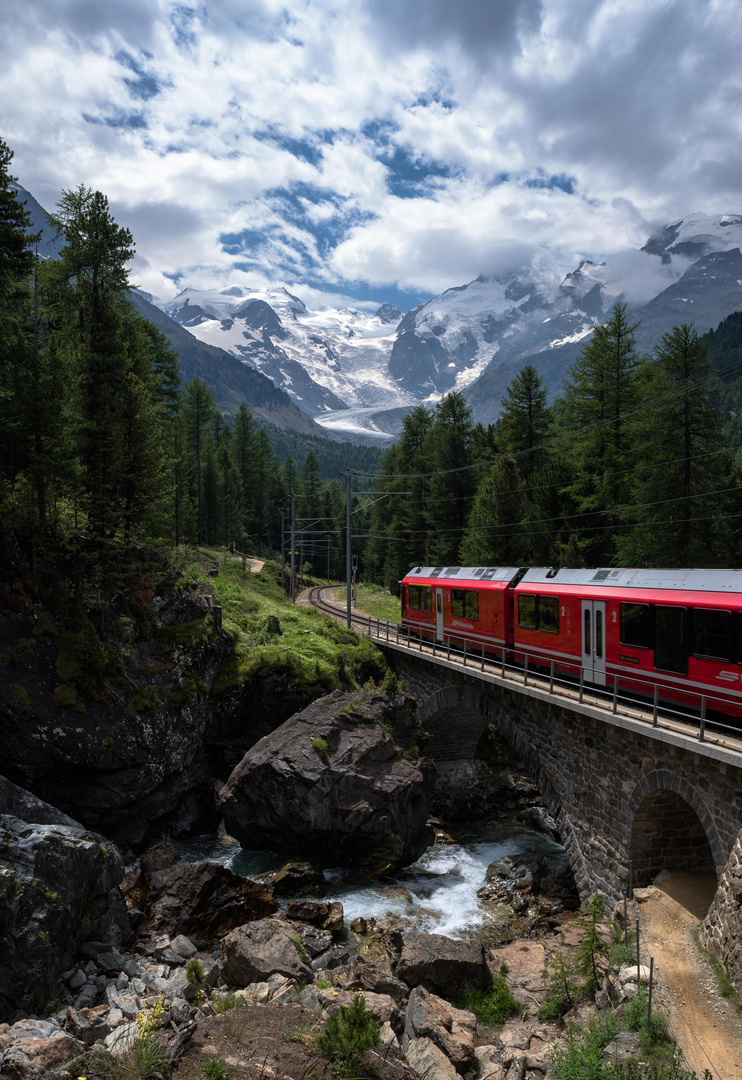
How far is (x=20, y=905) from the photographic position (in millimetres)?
11945

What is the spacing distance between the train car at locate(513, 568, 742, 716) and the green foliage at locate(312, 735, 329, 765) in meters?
7.92

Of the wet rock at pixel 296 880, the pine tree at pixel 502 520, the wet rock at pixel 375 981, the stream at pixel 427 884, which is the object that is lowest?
the stream at pixel 427 884

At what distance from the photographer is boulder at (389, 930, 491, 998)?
1374 cm

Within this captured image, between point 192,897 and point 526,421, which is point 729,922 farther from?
point 526,421

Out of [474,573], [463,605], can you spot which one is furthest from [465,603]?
[474,573]

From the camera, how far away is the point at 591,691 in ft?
65.5

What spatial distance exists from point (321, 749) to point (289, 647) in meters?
7.69

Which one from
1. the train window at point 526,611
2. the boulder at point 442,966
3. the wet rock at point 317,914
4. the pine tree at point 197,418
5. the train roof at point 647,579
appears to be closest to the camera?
the boulder at point 442,966

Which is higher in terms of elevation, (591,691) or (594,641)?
(594,641)

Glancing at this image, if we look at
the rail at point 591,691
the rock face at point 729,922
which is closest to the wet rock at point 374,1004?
the rock face at point 729,922

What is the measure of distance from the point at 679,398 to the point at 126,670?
2580cm

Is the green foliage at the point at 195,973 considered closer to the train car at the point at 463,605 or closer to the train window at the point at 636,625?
the train window at the point at 636,625

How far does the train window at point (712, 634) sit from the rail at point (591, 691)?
107 cm

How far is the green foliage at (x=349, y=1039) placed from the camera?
8750 mm
